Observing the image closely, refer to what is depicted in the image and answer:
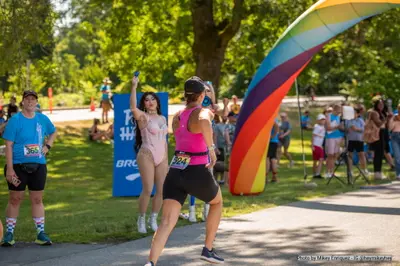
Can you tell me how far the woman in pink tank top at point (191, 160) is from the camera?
802cm

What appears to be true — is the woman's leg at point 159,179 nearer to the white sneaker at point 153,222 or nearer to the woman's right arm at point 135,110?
the white sneaker at point 153,222

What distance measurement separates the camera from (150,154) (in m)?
10.9

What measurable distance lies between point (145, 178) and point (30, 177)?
1.47 metres

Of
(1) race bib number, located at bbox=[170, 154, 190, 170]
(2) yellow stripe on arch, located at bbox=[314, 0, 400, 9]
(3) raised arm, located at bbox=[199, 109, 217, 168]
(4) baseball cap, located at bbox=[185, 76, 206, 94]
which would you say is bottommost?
(1) race bib number, located at bbox=[170, 154, 190, 170]

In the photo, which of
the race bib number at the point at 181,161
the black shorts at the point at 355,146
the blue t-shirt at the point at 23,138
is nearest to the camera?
the race bib number at the point at 181,161

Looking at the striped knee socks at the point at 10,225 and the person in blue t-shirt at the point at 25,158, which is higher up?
the person in blue t-shirt at the point at 25,158

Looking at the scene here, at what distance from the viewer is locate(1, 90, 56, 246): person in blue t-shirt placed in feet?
32.5

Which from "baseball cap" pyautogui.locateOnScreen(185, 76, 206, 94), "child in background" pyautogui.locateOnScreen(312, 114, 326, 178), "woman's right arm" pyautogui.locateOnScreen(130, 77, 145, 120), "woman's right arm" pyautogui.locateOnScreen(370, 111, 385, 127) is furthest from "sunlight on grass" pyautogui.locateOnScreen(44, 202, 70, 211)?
"woman's right arm" pyautogui.locateOnScreen(370, 111, 385, 127)

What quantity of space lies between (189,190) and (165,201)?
244mm

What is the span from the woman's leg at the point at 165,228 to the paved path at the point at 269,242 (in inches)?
36.5

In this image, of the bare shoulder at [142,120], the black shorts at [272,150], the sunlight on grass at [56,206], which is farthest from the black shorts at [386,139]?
the bare shoulder at [142,120]

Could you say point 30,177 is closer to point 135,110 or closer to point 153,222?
point 135,110

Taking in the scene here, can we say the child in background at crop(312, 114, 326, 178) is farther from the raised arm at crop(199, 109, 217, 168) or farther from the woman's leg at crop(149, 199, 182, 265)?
the woman's leg at crop(149, 199, 182, 265)

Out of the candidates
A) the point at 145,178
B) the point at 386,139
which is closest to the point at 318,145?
the point at 386,139
